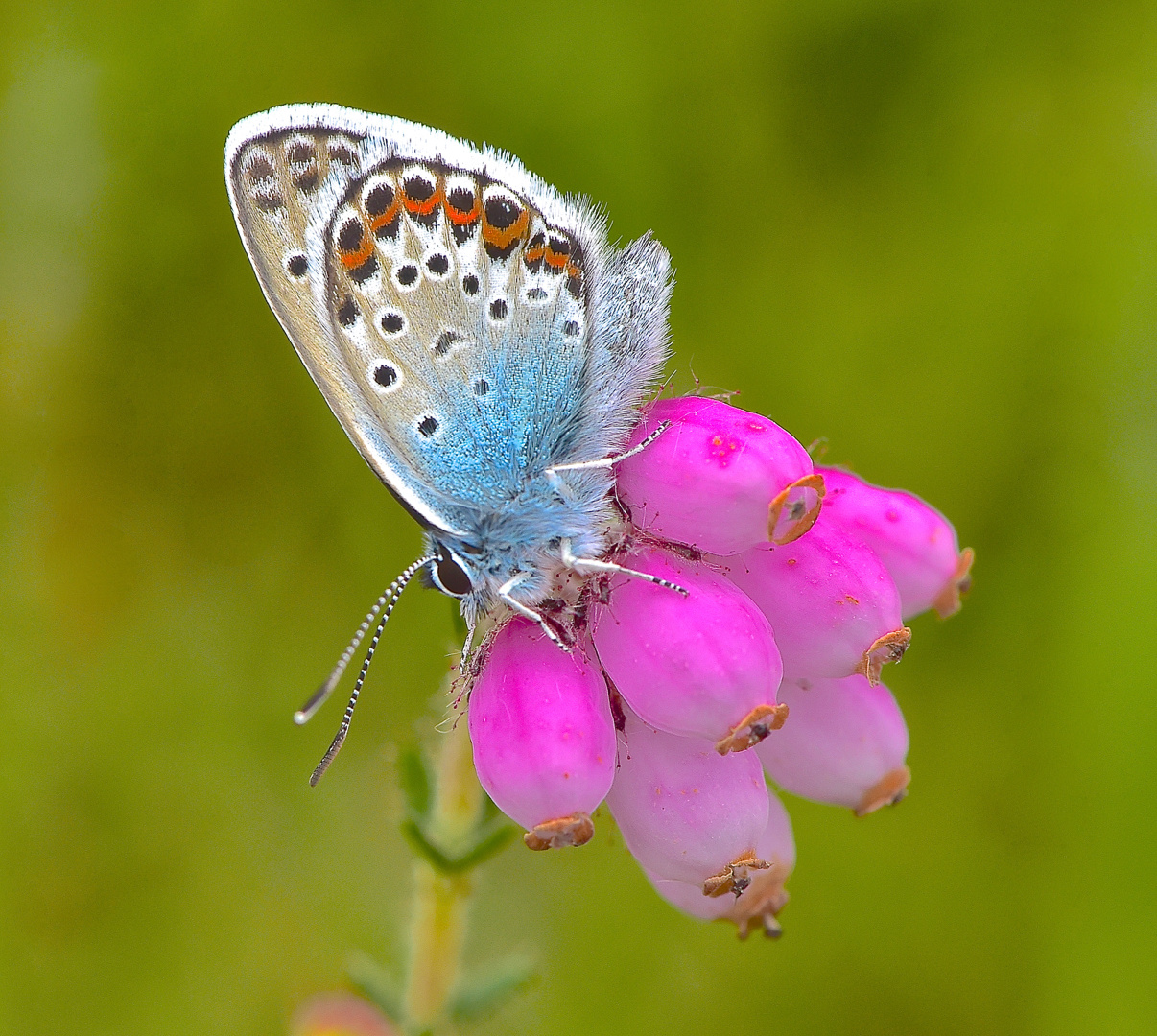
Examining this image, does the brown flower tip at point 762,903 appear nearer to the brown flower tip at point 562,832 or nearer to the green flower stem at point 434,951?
the brown flower tip at point 562,832

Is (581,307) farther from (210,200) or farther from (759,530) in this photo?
(210,200)

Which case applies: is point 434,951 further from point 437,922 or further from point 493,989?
point 493,989

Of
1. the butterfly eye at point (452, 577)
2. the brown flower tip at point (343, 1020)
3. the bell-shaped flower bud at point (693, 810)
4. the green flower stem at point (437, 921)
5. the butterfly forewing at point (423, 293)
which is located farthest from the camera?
the brown flower tip at point (343, 1020)

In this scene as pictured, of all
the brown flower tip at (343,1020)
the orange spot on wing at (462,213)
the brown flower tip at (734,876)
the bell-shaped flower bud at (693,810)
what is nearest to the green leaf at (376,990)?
the brown flower tip at (343,1020)

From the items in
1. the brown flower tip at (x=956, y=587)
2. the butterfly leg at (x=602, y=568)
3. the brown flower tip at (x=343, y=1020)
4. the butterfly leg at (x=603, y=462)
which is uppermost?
the butterfly leg at (x=603, y=462)

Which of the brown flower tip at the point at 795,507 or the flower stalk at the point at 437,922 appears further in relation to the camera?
the flower stalk at the point at 437,922

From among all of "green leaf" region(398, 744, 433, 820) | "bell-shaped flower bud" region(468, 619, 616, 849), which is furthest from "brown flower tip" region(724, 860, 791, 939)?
"green leaf" region(398, 744, 433, 820)

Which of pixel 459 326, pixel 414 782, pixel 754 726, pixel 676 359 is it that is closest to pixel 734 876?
pixel 754 726
